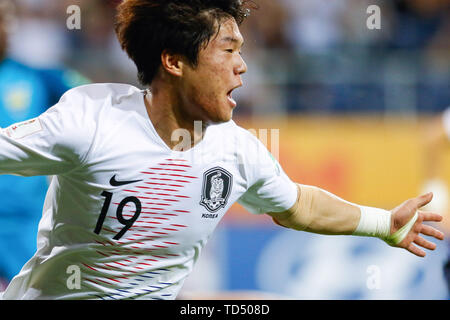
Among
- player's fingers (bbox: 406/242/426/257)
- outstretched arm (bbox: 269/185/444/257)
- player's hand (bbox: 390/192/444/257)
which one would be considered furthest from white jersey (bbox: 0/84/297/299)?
player's fingers (bbox: 406/242/426/257)

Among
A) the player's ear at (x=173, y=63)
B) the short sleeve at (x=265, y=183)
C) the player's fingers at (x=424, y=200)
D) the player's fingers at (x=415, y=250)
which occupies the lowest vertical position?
the player's fingers at (x=415, y=250)

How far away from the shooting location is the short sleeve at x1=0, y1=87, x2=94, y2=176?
9.84 ft

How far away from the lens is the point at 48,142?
9.89 feet

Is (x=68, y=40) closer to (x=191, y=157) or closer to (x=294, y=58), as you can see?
(x=294, y=58)

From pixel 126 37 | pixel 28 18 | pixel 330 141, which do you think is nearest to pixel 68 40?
pixel 28 18

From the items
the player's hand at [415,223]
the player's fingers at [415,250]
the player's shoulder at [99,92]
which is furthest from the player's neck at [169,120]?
the player's fingers at [415,250]

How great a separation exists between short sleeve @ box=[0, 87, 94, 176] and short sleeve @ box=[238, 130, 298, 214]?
808mm

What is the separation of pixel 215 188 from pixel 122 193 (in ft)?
1.45

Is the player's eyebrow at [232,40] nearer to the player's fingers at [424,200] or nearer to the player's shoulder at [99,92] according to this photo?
the player's shoulder at [99,92]

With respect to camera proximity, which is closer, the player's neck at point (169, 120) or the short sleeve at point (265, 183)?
the player's neck at point (169, 120)

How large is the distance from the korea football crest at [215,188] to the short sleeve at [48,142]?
598 mm

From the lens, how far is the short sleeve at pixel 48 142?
3.00m

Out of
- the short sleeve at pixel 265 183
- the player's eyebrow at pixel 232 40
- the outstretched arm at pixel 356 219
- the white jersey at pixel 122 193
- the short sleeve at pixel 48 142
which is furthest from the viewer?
the outstretched arm at pixel 356 219
